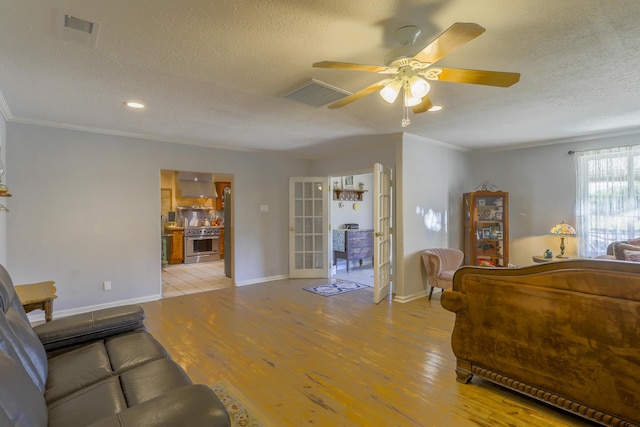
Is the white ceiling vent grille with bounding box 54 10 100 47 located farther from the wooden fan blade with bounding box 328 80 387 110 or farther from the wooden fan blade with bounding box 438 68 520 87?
the wooden fan blade with bounding box 438 68 520 87

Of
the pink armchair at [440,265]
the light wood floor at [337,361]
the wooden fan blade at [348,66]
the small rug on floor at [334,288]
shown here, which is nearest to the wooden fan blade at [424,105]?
the wooden fan blade at [348,66]

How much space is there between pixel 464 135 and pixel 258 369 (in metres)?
4.06

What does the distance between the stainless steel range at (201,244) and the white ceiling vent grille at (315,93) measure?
6457 mm

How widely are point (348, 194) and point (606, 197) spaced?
447 centimetres

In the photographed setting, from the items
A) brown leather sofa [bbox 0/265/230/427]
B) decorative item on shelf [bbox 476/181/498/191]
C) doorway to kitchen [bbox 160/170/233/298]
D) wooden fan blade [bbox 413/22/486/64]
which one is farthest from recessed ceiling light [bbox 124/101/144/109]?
decorative item on shelf [bbox 476/181/498/191]

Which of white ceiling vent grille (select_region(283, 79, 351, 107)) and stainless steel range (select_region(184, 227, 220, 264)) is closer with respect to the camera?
white ceiling vent grille (select_region(283, 79, 351, 107))

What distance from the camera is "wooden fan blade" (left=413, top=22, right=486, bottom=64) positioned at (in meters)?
1.36

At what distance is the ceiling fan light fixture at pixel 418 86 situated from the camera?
1908 mm

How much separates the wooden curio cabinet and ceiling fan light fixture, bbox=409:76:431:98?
3910mm

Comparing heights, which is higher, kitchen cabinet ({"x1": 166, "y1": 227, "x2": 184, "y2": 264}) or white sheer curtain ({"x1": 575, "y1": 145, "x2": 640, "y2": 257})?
white sheer curtain ({"x1": 575, "y1": 145, "x2": 640, "y2": 257})

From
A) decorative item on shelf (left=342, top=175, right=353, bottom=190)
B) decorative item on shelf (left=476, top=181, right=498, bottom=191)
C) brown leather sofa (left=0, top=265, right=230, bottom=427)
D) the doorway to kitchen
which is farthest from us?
the doorway to kitchen

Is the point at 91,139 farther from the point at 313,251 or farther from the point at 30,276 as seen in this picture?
the point at 313,251

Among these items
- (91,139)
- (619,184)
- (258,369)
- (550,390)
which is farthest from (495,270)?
(91,139)

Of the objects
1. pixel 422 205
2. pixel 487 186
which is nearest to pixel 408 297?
pixel 422 205
